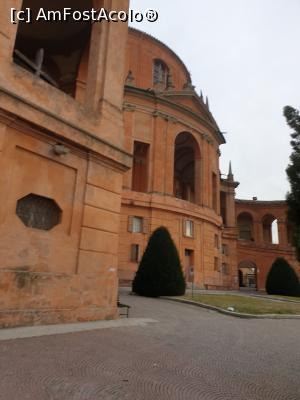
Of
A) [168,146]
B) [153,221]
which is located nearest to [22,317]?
[153,221]

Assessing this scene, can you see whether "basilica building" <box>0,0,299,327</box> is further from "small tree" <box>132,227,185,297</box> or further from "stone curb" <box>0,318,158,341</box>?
"small tree" <box>132,227,185,297</box>

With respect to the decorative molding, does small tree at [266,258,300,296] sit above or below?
below

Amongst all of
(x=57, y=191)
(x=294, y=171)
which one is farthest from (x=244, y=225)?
(x=57, y=191)

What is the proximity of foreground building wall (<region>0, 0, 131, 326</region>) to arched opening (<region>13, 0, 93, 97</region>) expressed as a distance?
2786mm

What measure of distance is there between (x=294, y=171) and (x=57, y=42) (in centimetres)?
2067

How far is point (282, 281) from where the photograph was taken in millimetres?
28984

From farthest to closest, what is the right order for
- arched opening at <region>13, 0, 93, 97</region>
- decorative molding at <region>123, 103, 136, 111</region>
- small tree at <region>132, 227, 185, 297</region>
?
decorative molding at <region>123, 103, 136, 111</region>
small tree at <region>132, 227, 185, 297</region>
arched opening at <region>13, 0, 93, 97</region>

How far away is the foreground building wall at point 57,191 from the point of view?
314 inches

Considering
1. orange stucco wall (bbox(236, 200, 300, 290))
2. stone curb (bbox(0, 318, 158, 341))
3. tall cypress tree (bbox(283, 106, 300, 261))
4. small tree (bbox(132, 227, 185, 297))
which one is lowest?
stone curb (bbox(0, 318, 158, 341))

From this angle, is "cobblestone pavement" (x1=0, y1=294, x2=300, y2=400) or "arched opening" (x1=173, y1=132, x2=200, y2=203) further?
"arched opening" (x1=173, y1=132, x2=200, y2=203)

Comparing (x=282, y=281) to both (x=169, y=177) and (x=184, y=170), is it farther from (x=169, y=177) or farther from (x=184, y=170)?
(x=184, y=170)

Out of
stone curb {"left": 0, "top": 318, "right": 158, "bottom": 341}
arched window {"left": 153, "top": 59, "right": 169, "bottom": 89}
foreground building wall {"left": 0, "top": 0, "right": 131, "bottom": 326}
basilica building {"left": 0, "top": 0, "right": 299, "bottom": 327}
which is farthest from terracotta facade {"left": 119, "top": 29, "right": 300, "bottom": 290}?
stone curb {"left": 0, "top": 318, "right": 158, "bottom": 341}

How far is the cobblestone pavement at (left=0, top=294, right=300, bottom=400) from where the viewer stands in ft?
13.3

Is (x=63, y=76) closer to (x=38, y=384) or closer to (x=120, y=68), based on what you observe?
(x=120, y=68)
